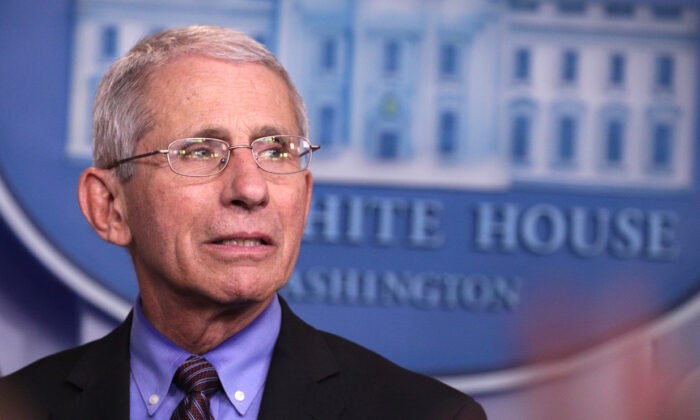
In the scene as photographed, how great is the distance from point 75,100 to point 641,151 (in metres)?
2.03

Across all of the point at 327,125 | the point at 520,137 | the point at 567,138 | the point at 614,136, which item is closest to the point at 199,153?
the point at 327,125

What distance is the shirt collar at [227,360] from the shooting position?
56.7 inches

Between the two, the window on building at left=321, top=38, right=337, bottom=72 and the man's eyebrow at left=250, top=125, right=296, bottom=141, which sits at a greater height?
the window on building at left=321, top=38, right=337, bottom=72

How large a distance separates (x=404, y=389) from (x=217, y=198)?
0.51m

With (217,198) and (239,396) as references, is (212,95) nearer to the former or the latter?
(217,198)

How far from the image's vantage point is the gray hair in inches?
58.5

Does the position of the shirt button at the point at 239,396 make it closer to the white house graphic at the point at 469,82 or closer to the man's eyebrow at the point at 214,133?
the man's eyebrow at the point at 214,133

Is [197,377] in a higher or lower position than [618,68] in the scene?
lower

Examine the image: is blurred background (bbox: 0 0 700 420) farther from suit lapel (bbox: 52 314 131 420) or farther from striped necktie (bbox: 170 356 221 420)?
striped necktie (bbox: 170 356 221 420)

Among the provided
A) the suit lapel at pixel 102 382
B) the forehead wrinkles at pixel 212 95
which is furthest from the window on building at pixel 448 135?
the suit lapel at pixel 102 382

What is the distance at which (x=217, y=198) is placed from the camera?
1.40 m

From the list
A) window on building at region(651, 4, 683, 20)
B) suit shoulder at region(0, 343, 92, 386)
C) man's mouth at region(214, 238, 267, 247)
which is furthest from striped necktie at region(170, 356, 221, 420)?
window on building at region(651, 4, 683, 20)

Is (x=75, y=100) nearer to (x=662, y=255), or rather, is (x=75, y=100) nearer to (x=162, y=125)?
(x=162, y=125)

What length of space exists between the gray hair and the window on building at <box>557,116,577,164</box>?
1.58 metres
